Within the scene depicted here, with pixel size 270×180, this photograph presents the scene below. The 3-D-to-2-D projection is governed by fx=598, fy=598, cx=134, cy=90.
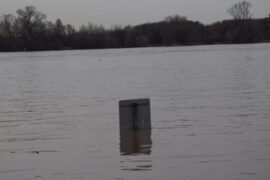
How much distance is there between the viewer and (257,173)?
496 inches

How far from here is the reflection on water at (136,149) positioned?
13914 millimetres

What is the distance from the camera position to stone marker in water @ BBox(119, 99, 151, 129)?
17859 millimetres

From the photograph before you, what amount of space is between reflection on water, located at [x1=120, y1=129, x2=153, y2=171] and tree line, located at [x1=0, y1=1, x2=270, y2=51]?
168599 millimetres

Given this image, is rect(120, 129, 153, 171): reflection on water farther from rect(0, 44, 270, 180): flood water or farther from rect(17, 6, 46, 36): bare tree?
rect(17, 6, 46, 36): bare tree

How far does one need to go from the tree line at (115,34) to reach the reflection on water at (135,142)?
552 ft

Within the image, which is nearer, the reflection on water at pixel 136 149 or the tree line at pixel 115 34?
the reflection on water at pixel 136 149

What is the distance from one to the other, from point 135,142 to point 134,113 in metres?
1.41

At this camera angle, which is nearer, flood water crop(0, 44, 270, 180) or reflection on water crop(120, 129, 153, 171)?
flood water crop(0, 44, 270, 180)

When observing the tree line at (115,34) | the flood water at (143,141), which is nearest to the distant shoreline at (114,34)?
the tree line at (115,34)

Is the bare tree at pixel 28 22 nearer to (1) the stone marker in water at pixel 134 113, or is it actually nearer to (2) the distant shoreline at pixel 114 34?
(2) the distant shoreline at pixel 114 34

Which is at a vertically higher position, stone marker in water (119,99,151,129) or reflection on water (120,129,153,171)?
stone marker in water (119,99,151,129)

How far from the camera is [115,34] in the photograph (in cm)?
19188

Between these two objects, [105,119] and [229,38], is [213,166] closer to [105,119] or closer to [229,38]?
[105,119]

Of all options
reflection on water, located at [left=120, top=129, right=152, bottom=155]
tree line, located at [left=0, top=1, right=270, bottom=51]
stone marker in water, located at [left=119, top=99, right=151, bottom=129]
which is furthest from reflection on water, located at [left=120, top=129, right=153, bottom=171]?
tree line, located at [left=0, top=1, right=270, bottom=51]
